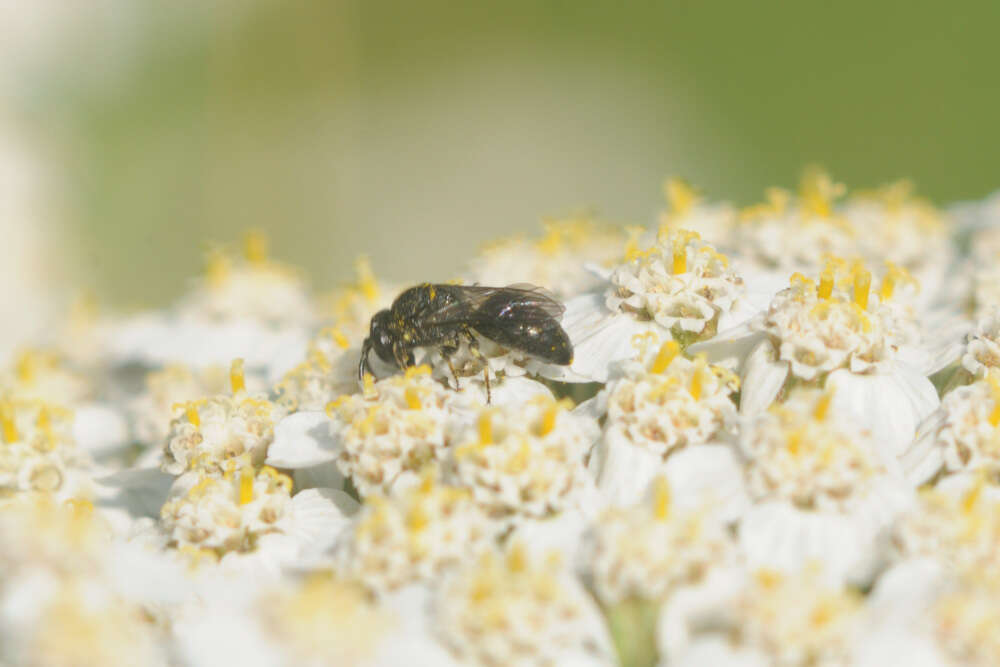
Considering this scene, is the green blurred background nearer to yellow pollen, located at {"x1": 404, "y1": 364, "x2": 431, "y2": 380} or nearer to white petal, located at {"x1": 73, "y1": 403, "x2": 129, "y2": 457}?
white petal, located at {"x1": 73, "y1": 403, "x2": 129, "y2": 457}

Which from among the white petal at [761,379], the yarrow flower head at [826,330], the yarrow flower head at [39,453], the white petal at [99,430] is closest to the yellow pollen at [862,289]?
the yarrow flower head at [826,330]

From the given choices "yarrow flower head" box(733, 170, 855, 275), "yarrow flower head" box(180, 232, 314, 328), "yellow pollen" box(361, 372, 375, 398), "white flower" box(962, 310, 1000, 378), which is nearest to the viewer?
"yellow pollen" box(361, 372, 375, 398)

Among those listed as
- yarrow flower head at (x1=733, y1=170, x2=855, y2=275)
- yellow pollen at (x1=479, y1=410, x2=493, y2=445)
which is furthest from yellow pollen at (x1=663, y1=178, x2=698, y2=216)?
yellow pollen at (x1=479, y1=410, x2=493, y2=445)

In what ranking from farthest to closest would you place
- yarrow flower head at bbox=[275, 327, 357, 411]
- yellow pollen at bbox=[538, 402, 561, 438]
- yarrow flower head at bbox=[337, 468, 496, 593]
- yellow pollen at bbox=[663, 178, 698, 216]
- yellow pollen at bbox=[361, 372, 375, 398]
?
yellow pollen at bbox=[663, 178, 698, 216] < yarrow flower head at bbox=[275, 327, 357, 411] < yellow pollen at bbox=[361, 372, 375, 398] < yellow pollen at bbox=[538, 402, 561, 438] < yarrow flower head at bbox=[337, 468, 496, 593]

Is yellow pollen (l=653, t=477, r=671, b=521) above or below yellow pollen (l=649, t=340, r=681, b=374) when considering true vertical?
below

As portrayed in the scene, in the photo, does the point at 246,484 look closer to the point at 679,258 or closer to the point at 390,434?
the point at 390,434

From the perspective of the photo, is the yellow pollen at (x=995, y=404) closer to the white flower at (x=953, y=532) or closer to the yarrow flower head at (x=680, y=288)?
the white flower at (x=953, y=532)

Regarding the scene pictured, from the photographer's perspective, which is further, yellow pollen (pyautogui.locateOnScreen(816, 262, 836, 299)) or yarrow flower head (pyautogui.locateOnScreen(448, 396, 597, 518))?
yellow pollen (pyautogui.locateOnScreen(816, 262, 836, 299))
